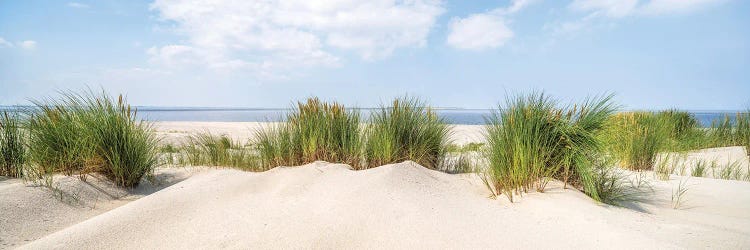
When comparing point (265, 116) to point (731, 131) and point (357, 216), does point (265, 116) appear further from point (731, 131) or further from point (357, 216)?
point (731, 131)

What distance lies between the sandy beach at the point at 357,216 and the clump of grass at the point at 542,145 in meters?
0.16

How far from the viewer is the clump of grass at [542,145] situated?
3682mm

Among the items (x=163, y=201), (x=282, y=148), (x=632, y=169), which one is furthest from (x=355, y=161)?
(x=632, y=169)

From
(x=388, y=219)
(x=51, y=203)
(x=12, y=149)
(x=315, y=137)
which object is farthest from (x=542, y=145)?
(x=12, y=149)

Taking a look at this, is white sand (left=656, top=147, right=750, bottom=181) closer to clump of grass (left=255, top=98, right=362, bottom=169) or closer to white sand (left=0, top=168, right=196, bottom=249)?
clump of grass (left=255, top=98, right=362, bottom=169)

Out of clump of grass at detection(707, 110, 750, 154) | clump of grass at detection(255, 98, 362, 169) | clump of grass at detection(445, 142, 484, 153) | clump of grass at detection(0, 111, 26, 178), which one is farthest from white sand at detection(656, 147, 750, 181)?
clump of grass at detection(0, 111, 26, 178)

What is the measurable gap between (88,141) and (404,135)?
3.42m

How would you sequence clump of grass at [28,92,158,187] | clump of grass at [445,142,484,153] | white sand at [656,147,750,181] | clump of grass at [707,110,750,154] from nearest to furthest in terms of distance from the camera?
clump of grass at [28,92,158,187] → clump of grass at [445,142,484,153] → white sand at [656,147,750,181] → clump of grass at [707,110,750,154]

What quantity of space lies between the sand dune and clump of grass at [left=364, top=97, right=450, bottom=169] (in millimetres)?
837

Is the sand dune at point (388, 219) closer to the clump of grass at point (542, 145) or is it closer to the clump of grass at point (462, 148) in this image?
the clump of grass at point (542, 145)

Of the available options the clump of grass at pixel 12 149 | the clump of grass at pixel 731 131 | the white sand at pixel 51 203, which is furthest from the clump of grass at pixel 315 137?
the clump of grass at pixel 731 131

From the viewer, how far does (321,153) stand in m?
5.21

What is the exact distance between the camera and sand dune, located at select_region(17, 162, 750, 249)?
2869 millimetres

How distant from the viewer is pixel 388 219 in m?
3.10
